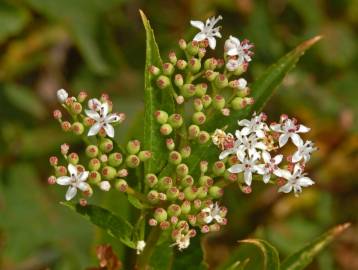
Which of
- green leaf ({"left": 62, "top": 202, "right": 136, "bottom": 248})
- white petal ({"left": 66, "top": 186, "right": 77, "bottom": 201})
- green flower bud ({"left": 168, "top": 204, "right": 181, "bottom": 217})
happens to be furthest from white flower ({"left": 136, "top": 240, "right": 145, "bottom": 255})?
white petal ({"left": 66, "top": 186, "right": 77, "bottom": 201})

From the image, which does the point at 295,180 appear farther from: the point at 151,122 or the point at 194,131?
the point at 151,122

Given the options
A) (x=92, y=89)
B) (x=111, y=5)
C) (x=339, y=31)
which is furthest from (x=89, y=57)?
(x=339, y=31)

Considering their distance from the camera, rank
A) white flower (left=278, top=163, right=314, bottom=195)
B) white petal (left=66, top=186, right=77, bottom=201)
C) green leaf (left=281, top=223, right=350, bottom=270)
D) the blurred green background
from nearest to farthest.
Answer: white petal (left=66, top=186, right=77, bottom=201) → white flower (left=278, top=163, right=314, bottom=195) → green leaf (left=281, top=223, right=350, bottom=270) → the blurred green background

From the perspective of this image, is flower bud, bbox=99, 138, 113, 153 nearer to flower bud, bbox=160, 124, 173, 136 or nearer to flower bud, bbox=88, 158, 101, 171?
flower bud, bbox=88, 158, 101, 171

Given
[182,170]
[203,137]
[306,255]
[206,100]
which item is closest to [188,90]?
[206,100]

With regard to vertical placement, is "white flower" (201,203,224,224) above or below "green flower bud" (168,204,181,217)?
above

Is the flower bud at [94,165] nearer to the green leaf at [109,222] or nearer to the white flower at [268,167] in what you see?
the green leaf at [109,222]

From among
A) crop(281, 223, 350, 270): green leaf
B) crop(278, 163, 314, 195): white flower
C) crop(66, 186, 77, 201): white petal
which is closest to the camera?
crop(66, 186, 77, 201): white petal
